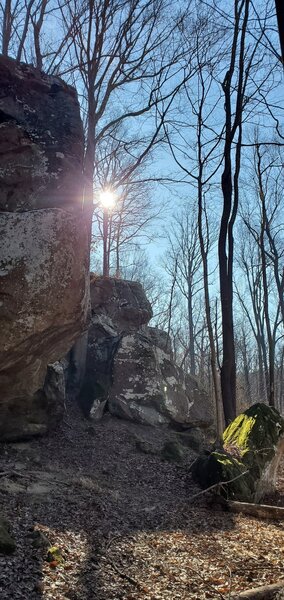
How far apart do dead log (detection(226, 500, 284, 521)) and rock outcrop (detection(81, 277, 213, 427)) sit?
3.44 meters

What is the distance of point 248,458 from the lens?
300 inches

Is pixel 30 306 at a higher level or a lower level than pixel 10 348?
higher

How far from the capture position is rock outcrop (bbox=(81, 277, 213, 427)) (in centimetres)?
962

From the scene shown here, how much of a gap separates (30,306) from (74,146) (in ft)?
8.87

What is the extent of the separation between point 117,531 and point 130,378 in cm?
509

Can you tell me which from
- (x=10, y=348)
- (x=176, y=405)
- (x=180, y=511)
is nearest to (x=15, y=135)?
(x=10, y=348)

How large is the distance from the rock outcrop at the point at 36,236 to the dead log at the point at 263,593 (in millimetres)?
3550

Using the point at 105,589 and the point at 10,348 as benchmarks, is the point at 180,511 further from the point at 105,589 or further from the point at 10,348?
the point at 10,348

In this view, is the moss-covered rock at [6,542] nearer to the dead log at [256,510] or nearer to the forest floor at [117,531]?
the forest floor at [117,531]

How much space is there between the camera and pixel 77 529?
15.5ft

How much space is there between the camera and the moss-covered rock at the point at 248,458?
670 centimetres

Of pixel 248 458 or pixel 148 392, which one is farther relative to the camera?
pixel 148 392

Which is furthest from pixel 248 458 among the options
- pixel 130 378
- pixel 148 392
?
pixel 130 378

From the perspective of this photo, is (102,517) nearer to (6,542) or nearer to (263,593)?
(6,542)
